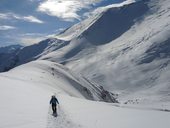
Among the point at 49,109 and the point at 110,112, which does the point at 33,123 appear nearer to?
the point at 49,109

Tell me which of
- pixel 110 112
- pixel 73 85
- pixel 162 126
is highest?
pixel 73 85

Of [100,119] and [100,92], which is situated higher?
[100,92]

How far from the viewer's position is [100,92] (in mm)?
101375

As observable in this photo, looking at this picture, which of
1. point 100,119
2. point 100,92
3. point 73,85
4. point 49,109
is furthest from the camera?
point 100,92

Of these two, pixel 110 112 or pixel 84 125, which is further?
pixel 110 112

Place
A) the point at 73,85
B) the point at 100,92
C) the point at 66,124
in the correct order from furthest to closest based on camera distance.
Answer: the point at 100,92 → the point at 73,85 → the point at 66,124

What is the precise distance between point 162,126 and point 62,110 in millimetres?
10170

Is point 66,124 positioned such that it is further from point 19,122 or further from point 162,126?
point 162,126

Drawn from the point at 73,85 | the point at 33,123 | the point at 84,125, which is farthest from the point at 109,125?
the point at 73,85

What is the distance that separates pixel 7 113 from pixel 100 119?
7.40m

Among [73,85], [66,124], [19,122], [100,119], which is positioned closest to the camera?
[19,122]

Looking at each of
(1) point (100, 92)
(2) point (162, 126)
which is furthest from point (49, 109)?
(1) point (100, 92)

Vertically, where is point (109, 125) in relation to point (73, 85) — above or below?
below

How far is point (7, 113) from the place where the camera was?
84.6 ft
